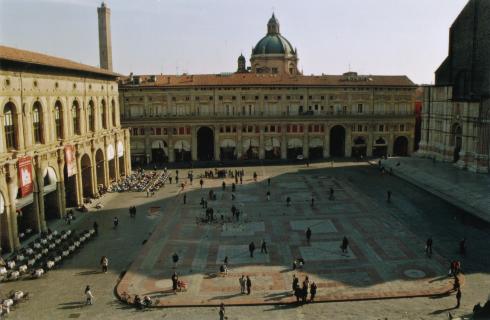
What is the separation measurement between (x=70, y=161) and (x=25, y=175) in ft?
32.7

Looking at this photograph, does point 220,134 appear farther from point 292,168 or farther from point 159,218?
point 159,218

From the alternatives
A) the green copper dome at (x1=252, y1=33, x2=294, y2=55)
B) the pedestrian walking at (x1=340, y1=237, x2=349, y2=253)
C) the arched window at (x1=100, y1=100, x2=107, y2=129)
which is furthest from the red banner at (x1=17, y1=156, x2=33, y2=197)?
the green copper dome at (x1=252, y1=33, x2=294, y2=55)

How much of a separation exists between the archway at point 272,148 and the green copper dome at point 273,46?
36.7 m

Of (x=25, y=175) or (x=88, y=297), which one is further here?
(x=25, y=175)

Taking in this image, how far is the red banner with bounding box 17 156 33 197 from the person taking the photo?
126 feet

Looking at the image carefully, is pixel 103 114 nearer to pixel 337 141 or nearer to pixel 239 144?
pixel 239 144

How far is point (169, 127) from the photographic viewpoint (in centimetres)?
8306

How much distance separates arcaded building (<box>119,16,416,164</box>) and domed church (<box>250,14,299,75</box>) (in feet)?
88.9

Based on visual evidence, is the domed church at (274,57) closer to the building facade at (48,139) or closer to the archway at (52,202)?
the building facade at (48,139)

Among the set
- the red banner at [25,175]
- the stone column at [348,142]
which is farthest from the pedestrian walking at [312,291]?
the stone column at [348,142]

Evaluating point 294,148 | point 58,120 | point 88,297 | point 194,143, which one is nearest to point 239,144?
point 194,143

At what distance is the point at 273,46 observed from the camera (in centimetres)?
11444

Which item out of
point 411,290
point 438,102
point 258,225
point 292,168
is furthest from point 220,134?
point 411,290

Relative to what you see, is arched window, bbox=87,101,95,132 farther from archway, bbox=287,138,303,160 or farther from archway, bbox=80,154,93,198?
archway, bbox=287,138,303,160
